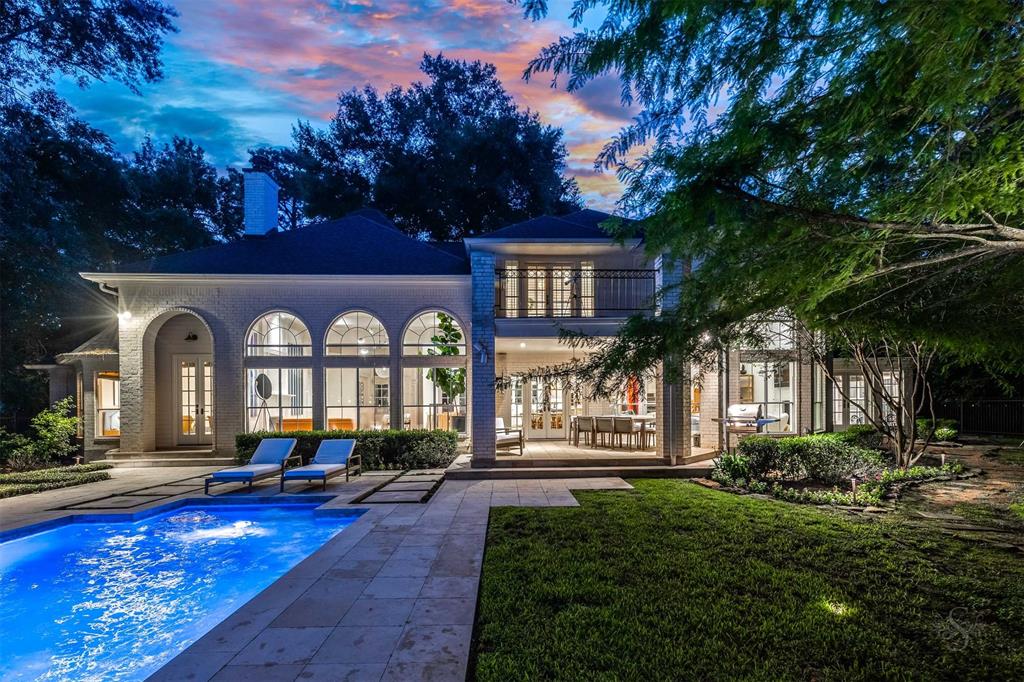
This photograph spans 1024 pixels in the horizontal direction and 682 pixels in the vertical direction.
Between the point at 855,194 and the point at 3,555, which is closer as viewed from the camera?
the point at 855,194

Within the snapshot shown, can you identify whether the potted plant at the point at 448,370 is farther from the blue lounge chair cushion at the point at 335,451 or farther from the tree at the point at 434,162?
the tree at the point at 434,162

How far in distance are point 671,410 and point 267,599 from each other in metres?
8.86

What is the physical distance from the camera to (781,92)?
3.26 meters

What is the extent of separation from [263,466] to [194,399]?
5.69 meters

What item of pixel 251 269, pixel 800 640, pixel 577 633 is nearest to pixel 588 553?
pixel 577 633

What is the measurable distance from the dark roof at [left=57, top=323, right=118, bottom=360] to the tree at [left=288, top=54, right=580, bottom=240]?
630 inches

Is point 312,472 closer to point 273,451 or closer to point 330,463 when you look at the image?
point 330,463

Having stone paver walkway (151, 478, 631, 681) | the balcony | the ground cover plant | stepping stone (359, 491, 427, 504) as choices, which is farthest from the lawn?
the balcony

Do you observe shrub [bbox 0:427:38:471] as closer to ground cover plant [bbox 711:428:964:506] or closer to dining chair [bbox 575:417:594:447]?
dining chair [bbox 575:417:594:447]

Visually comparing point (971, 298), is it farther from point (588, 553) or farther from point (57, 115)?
point (57, 115)

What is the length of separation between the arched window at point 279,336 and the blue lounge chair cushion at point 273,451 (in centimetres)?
329

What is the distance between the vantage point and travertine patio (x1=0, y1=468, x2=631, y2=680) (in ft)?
10.8

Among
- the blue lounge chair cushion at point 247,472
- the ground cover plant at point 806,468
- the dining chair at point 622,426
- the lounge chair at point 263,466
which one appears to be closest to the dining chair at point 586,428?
the dining chair at point 622,426

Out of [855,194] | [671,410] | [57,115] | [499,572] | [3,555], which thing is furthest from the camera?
[57,115]
